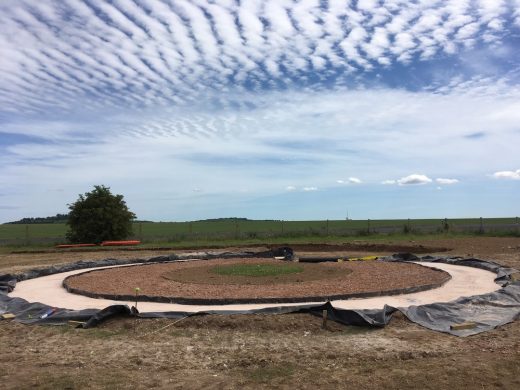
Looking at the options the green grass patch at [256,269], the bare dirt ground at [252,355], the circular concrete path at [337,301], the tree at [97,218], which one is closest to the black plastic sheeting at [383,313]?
the bare dirt ground at [252,355]

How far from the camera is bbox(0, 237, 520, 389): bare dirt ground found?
4.98 meters

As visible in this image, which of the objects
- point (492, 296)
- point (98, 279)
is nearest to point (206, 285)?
point (98, 279)

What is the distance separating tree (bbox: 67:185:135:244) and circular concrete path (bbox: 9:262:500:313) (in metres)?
15.3

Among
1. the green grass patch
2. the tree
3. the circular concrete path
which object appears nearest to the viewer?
the circular concrete path

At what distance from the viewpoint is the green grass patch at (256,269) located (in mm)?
12337

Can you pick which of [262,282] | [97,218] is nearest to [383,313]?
[262,282]

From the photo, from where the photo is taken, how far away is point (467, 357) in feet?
18.3

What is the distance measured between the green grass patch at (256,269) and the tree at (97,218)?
1604 centimetres

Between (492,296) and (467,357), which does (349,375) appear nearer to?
(467,357)

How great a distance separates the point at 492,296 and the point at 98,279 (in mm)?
9011

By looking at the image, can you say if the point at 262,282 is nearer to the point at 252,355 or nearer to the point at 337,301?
the point at 337,301

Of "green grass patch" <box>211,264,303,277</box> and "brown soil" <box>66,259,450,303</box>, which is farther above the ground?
"green grass patch" <box>211,264,303,277</box>

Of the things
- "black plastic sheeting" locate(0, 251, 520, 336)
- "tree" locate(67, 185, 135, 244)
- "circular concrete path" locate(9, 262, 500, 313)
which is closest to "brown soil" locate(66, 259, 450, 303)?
"circular concrete path" locate(9, 262, 500, 313)

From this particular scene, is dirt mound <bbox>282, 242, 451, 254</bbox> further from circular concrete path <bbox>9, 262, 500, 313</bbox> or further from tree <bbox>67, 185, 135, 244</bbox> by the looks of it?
tree <bbox>67, 185, 135, 244</bbox>
